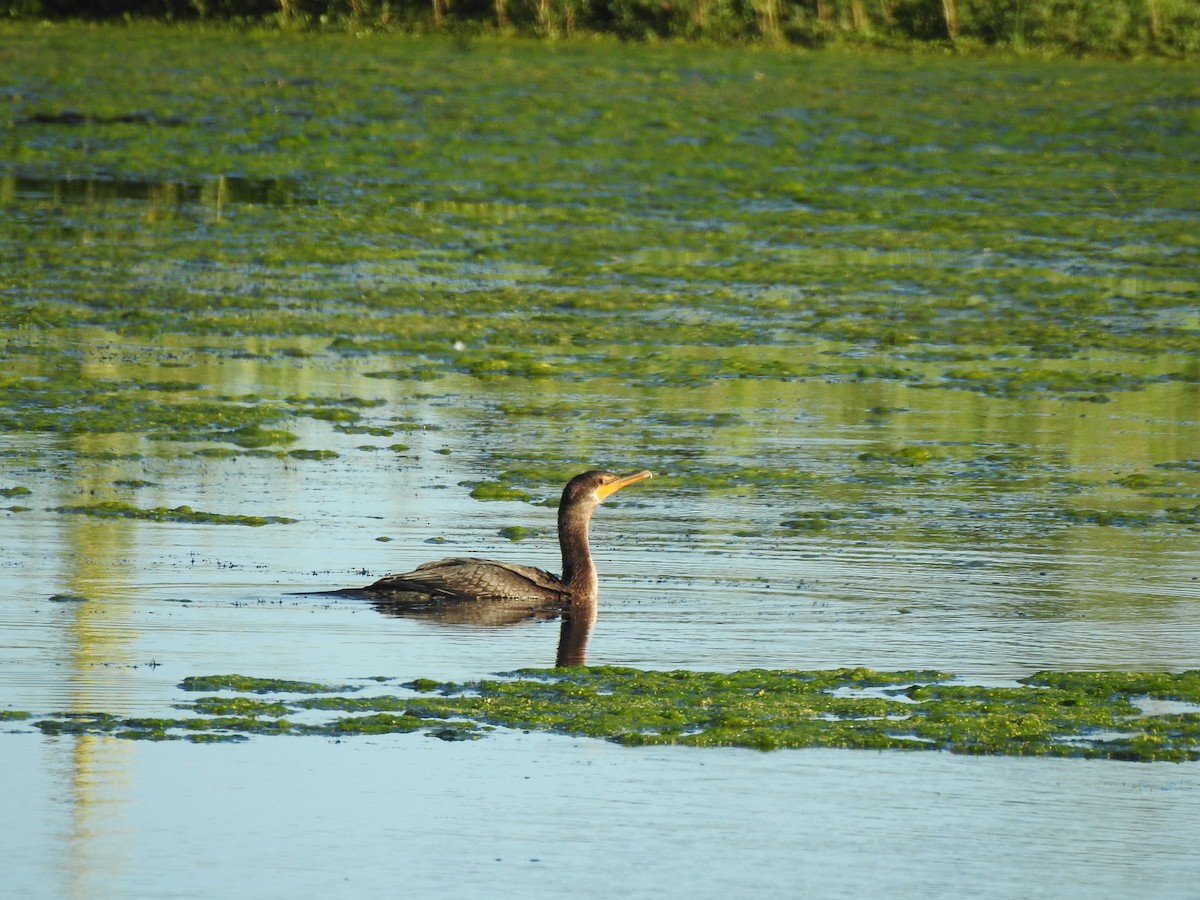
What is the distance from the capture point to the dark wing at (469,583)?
413 inches

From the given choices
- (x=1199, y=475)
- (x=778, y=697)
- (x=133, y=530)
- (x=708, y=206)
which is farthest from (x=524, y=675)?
(x=708, y=206)

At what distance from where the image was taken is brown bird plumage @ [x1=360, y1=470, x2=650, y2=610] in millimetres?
10516

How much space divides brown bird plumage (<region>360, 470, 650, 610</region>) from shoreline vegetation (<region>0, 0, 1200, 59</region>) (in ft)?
91.0

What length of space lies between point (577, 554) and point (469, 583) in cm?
69

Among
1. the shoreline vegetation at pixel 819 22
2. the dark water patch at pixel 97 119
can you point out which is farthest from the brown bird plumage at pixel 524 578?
the shoreline vegetation at pixel 819 22

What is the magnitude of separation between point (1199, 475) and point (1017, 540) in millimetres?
2484

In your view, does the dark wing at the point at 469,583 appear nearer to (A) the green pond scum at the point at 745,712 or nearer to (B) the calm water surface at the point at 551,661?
(B) the calm water surface at the point at 551,661

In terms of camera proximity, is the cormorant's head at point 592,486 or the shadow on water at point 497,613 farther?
the cormorant's head at point 592,486

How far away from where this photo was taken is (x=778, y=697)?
8.96 m

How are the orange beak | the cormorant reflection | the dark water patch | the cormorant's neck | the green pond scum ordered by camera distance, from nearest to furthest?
the green pond scum, the cormorant reflection, the cormorant's neck, the orange beak, the dark water patch

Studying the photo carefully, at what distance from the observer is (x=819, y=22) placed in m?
39.2

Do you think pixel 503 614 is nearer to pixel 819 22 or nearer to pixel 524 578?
pixel 524 578

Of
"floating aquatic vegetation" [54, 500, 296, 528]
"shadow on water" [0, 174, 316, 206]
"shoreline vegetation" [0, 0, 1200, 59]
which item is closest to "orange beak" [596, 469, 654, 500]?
"floating aquatic vegetation" [54, 500, 296, 528]

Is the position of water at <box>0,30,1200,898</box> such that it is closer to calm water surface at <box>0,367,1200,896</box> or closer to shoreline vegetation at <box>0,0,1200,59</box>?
calm water surface at <box>0,367,1200,896</box>
